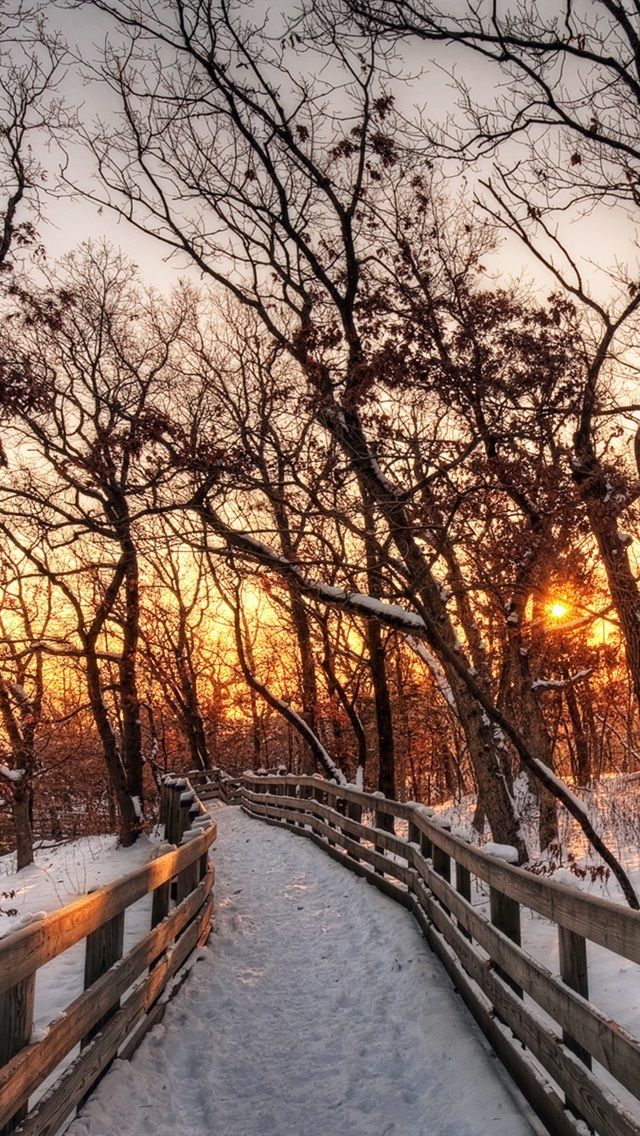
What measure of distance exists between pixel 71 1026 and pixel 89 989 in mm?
392

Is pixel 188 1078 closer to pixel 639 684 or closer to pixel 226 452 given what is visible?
pixel 639 684

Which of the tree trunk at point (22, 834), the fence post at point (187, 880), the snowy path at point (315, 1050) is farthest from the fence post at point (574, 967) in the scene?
the tree trunk at point (22, 834)

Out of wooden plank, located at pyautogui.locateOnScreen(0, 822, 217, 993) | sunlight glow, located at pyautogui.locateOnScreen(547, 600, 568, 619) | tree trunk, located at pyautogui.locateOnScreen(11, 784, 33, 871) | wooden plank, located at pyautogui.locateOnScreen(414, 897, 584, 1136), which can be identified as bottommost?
tree trunk, located at pyautogui.locateOnScreen(11, 784, 33, 871)

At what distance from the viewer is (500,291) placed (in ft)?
37.5

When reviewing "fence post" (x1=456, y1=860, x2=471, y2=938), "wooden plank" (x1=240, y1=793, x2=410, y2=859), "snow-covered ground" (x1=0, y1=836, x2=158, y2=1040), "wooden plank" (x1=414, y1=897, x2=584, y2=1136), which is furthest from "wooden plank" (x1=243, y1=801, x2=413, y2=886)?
"snow-covered ground" (x1=0, y1=836, x2=158, y2=1040)

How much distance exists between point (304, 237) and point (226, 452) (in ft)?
11.7

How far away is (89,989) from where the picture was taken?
158 inches

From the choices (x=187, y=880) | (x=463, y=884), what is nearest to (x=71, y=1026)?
(x=463, y=884)

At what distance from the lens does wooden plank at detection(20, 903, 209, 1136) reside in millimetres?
3277

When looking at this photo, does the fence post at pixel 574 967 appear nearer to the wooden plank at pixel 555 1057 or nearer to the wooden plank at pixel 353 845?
the wooden plank at pixel 555 1057

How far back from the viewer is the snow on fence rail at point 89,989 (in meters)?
2.99

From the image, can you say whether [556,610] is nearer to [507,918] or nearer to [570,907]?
[507,918]

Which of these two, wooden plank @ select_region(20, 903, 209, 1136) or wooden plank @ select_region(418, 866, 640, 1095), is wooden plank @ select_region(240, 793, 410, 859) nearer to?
wooden plank @ select_region(20, 903, 209, 1136)

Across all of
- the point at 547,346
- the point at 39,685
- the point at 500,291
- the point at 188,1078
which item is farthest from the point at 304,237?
the point at 39,685
